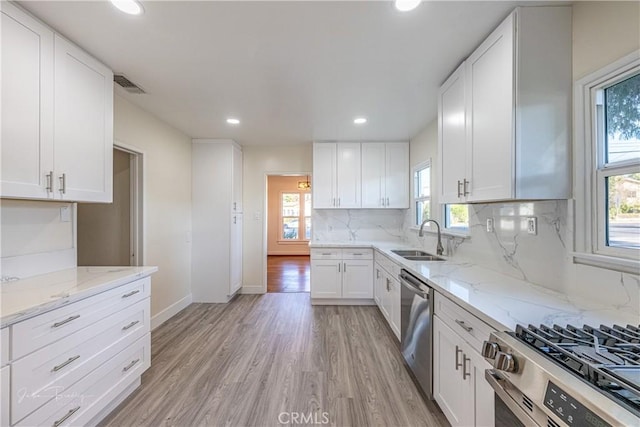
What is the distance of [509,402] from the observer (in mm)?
962

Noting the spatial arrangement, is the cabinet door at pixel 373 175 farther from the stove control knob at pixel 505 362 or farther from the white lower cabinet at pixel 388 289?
the stove control knob at pixel 505 362

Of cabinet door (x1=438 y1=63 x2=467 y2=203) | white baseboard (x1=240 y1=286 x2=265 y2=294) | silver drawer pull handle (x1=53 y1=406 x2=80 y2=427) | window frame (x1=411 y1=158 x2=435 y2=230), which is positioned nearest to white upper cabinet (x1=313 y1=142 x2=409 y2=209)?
window frame (x1=411 y1=158 x2=435 y2=230)

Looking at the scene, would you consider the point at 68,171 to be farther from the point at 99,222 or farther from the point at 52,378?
the point at 99,222

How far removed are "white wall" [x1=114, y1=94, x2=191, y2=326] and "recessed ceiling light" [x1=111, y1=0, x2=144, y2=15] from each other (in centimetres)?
141

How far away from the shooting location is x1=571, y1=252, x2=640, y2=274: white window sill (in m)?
1.19

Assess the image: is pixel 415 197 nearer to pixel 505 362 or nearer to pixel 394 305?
pixel 394 305

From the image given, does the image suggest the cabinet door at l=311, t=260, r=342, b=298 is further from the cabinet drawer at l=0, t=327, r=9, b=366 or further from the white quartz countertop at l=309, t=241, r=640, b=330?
the cabinet drawer at l=0, t=327, r=9, b=366

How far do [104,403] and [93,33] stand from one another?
237 centimetres

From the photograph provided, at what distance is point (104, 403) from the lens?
5.60 ft

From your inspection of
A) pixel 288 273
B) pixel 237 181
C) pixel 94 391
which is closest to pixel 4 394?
pixel 94 391

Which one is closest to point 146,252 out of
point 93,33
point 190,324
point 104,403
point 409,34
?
point 190,324

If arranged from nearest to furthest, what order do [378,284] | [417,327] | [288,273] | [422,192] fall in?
[417,327] → [378,284] → [422,192] → [288,273]

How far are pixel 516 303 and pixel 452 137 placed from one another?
52.7 inches

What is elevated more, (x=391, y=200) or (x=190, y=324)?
(x=391, y=200)
